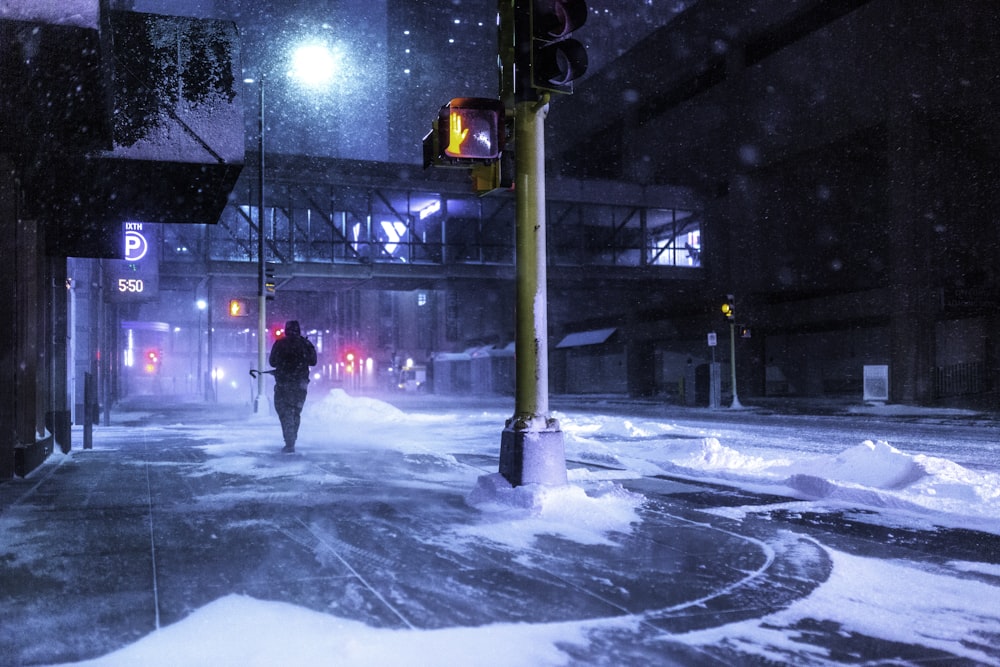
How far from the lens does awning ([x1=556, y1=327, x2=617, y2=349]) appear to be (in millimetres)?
48250

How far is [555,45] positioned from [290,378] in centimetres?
763

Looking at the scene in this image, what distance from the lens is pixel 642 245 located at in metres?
43.6

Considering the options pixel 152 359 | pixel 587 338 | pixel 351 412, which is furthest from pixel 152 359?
pixel 351 412

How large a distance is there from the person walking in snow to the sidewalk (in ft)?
12.1

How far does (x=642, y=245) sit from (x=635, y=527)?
37847 millimetres

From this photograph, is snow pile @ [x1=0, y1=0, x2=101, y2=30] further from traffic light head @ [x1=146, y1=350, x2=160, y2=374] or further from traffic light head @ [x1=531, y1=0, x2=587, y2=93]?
traffic light head @ [x1=146, y1=350, x2=160, y2=374]

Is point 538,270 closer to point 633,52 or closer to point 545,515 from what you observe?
point 545,515

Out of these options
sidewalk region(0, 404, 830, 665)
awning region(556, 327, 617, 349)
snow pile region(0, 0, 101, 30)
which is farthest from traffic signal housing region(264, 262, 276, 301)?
awning region(556, 327, 617, 349)

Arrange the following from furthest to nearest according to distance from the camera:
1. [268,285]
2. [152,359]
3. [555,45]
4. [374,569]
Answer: [152,359] → [268,285] → [555,45] → [374,569]

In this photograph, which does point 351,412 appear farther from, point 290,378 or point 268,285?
point 290,378

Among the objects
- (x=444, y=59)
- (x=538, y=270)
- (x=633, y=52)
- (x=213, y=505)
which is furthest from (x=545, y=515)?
(x=444, y=59)

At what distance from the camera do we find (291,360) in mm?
13273

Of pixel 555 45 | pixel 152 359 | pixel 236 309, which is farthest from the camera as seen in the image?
pixel 152 359

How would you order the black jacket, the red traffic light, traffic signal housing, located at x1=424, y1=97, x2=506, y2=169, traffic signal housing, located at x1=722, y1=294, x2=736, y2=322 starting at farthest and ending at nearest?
the red traffic light < traffic signal housing, located at x1=722, y1=294, x2=736, y2=322 < the black jacket < traffic signal housing, located at x1=424, y1=97, x2=506, y2=169
